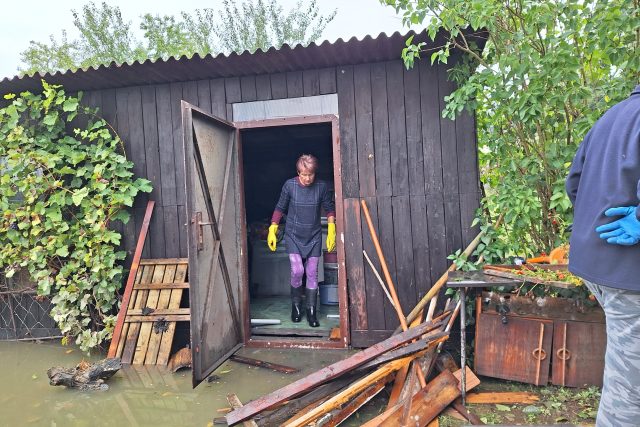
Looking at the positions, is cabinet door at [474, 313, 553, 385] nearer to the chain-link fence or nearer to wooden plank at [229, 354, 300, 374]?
wooden plank at [229, 354, 300, 374]

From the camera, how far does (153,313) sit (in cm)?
435

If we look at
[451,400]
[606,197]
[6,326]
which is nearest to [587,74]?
[606,197]

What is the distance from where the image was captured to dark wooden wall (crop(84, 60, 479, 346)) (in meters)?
4.01

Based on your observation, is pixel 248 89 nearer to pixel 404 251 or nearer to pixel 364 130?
pixel 364 130

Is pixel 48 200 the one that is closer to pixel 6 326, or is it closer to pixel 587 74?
pixel 6 326

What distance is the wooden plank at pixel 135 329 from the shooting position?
13.9 feet

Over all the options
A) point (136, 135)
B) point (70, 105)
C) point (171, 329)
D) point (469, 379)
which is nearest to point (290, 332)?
point (171, 329)

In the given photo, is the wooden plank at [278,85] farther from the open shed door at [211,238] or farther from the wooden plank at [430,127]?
the wooden plank at [430,127]

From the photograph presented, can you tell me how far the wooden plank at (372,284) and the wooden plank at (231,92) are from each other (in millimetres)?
1755

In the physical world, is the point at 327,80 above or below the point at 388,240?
above

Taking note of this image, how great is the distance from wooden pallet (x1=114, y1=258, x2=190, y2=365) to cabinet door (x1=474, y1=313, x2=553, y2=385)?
2.82 metres

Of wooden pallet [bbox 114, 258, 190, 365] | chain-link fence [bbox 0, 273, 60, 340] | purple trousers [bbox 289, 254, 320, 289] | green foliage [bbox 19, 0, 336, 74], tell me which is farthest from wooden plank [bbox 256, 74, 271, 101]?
green foliage [bbox 19, 0, 336, 74]

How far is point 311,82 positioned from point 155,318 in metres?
2.95

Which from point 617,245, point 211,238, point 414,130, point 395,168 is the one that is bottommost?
point 211,238
